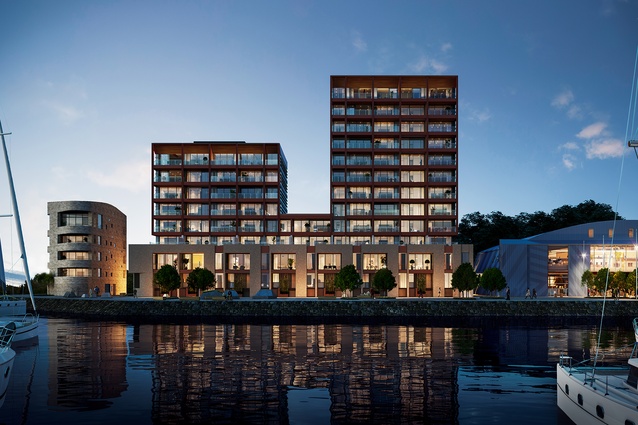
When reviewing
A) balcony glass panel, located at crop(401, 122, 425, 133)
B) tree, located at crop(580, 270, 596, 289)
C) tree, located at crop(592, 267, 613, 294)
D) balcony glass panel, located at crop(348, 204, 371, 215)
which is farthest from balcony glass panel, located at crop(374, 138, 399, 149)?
tree, located at crop(592, 267, 613, 294)

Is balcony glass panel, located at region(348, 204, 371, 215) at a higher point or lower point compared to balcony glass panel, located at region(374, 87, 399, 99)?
lower

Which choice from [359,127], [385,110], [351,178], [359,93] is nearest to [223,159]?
[351,178]

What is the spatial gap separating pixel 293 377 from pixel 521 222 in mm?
149401

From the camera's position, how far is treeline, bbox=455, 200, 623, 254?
15925 centimetres

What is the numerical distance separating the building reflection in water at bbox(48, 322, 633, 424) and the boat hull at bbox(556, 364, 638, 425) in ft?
15.2

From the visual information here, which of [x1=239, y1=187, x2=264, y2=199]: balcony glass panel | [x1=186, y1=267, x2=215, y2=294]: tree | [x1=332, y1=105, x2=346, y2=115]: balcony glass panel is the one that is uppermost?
[x1=332, y1=105, x2=346, y2=115]: balcony glass panel

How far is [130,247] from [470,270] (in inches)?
2495

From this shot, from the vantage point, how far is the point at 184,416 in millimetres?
24094

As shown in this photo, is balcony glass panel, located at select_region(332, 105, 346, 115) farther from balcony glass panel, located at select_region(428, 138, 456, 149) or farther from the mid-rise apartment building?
balcony glass panel, located at select_region(428, 138, 456, 149)

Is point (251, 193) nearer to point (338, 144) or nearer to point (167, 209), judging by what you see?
point (167, 209)

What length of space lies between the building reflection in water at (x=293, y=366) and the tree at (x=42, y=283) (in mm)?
72657

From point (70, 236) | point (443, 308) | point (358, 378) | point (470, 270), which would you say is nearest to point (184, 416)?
point (358, 378)

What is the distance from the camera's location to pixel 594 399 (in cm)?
2070

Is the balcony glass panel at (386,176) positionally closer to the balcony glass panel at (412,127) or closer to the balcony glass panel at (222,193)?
the balcony glass panel at (412,127)
